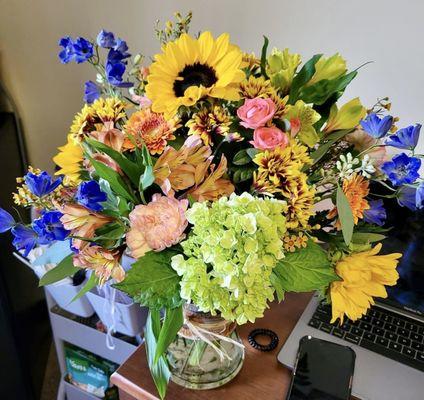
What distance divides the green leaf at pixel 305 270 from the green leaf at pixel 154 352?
178mm

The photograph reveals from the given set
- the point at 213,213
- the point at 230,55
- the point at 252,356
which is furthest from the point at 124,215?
the point at 252,356

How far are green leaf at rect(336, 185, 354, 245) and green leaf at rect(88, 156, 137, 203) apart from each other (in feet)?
0.79

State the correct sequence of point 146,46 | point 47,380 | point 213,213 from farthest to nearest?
point 47,380 → point 146,46 → point 213,213

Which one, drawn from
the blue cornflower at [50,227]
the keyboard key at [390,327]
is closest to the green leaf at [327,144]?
the blue cornflower at [50,227]

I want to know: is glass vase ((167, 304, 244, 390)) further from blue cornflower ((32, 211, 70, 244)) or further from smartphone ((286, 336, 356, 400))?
blue cornflower ((32, 211, 70, 244))

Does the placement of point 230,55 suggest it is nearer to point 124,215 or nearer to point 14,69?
point 124,215

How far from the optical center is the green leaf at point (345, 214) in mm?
480

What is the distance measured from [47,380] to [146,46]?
1207 mm

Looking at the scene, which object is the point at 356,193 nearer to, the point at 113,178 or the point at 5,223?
the point at 113,178

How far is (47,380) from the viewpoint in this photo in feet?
5.02

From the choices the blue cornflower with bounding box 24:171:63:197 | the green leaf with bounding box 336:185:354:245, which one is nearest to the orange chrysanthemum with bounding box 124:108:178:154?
the blue cornflower with bounding box 24:171:63:197

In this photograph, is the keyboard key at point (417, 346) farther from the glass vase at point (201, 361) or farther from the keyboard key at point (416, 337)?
the glass vase at point (201, 361)

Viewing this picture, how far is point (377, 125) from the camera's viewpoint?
19.5 inches

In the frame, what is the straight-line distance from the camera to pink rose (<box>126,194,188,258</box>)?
47cm
